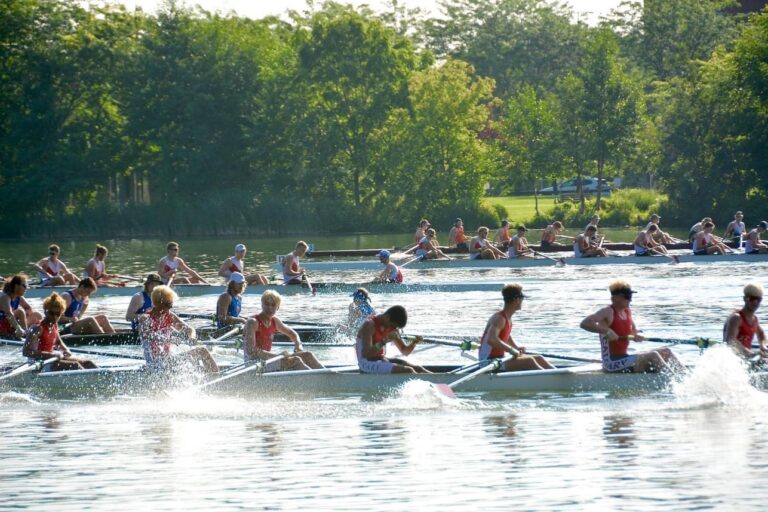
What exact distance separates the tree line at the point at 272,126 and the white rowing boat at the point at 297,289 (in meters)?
34.4

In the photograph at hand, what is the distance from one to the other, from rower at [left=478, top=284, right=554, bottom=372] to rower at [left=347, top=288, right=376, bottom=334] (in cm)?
417

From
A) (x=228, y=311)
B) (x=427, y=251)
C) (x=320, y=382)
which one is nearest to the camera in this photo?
(x=320, y=382)

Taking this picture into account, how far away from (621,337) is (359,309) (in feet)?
20.3

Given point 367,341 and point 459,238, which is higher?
point 459,238

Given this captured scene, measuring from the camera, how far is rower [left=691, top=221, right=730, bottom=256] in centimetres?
3900

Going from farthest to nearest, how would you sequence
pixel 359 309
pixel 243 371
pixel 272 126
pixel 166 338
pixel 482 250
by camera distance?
pixel 272 126, pixel 482 250, pixel 359 309, pixel 243 371, pixel 166 338

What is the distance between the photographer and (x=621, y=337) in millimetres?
16203

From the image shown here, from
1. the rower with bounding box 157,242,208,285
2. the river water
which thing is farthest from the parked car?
the river water

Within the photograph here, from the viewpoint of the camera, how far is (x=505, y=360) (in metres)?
16.9

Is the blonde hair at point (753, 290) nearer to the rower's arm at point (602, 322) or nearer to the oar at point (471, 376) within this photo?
the rower's arm at point (602, 322)

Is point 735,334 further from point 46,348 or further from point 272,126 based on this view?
point 272,126

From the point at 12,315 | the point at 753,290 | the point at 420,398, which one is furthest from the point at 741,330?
the point at 12,315

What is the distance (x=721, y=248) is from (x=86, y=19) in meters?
44.4

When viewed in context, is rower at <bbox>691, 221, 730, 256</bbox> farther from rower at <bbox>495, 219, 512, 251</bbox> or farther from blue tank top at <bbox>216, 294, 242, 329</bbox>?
blue tank top at <bbox>216, 294, 242, 329</bbox>
